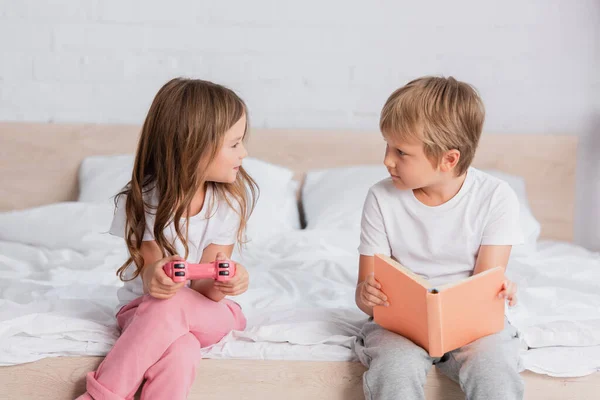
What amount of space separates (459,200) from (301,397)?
0.50 meters

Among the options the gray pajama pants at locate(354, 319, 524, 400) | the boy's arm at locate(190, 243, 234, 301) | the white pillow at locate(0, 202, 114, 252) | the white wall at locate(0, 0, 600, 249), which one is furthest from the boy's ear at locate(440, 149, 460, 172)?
the white wall at locate(0, 0, 600, 249)

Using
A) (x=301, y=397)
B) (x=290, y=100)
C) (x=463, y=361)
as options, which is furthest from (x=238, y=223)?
(x=290, y=100)

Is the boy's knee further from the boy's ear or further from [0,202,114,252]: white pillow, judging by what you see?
[0,202,114,252]: white pillow

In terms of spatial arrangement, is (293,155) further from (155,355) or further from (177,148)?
(155,355)

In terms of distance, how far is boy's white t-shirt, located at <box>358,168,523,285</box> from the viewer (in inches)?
62.1

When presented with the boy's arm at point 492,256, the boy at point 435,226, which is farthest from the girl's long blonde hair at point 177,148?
the boy's arm at point 492,256

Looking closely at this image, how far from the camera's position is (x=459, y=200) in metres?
1.59

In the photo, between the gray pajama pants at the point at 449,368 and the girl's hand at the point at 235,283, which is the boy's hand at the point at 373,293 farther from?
the girl's hand at the point at 235,283

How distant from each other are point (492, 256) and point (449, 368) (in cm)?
23

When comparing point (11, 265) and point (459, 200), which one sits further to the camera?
point (11, 265)

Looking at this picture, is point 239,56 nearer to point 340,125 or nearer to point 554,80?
point 340,125

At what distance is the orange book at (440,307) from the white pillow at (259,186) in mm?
934

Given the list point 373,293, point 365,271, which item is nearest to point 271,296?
point 365,271

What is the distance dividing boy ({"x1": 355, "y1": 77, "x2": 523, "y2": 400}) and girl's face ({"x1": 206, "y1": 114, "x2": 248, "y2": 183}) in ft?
0.92
